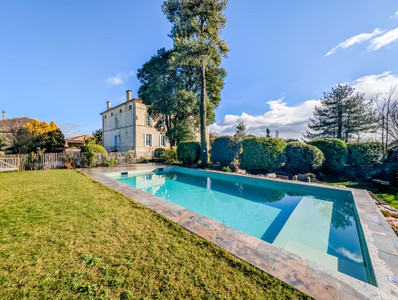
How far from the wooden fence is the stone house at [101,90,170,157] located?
17.0ft

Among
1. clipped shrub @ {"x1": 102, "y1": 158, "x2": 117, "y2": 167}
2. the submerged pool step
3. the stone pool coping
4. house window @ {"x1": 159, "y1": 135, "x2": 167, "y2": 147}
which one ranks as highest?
house window @ {"x1": 159, "y1": 135, "x2": 167, "y2": 147}

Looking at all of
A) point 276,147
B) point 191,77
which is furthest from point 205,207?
point 191,77

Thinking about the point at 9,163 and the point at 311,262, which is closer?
the point at 311,262

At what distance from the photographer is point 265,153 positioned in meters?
9.74

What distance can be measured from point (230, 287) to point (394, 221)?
440 centimetres

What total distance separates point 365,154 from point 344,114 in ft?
46.7

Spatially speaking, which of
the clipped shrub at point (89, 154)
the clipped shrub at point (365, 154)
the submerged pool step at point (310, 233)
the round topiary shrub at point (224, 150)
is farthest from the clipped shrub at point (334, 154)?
the clipped shrub at point (89, 154)

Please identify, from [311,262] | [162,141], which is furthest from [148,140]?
[311,262]

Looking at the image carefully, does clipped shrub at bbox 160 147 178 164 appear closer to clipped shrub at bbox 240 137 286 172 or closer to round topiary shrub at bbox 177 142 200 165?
round topiary shrub at bbox 177 142 200 165

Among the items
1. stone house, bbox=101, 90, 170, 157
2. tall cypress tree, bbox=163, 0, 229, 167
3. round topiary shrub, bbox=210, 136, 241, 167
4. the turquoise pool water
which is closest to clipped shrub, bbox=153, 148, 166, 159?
stone house, bbox=101, 90, 170, 157

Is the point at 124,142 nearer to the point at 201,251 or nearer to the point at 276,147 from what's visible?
the point at 276,147

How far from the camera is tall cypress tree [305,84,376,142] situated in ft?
59.9

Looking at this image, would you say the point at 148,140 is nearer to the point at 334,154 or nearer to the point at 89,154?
the point at 89,154

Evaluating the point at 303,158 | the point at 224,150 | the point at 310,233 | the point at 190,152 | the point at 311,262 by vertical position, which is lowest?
the point at 310,233
